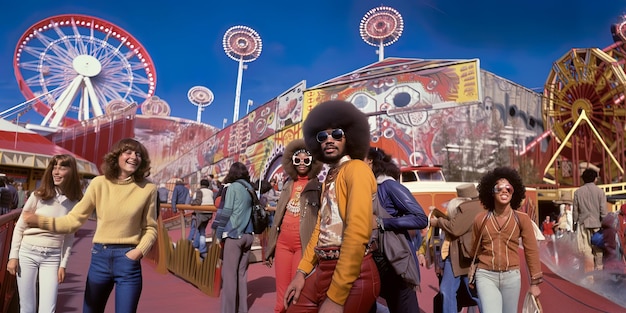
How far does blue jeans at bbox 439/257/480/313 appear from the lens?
340 centimetres

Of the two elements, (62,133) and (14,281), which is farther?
A: (62,133)

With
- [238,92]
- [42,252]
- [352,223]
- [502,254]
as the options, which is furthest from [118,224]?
[238,92]

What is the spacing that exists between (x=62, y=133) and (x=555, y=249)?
4490cm

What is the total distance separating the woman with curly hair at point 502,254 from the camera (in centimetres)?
292

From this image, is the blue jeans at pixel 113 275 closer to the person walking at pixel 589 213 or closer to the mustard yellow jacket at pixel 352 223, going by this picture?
the mustard yellow jacket at pixel 352 223

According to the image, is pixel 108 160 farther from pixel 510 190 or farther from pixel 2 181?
pixel 2 181

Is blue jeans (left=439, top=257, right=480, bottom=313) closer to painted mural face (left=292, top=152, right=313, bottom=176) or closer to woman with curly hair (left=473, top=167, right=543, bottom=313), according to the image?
woman with curly hair (left=473, top=167, right=543, bottom=313)

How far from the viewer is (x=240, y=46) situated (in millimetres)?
57938

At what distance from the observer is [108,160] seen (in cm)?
261

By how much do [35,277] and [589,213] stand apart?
6290 mm

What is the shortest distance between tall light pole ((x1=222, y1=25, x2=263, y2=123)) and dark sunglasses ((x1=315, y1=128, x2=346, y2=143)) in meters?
57.1

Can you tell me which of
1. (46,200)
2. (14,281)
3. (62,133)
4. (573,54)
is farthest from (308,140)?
(62,133)

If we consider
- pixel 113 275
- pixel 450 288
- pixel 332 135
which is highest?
pixel 332 135

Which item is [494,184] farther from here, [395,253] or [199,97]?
[199,97]
